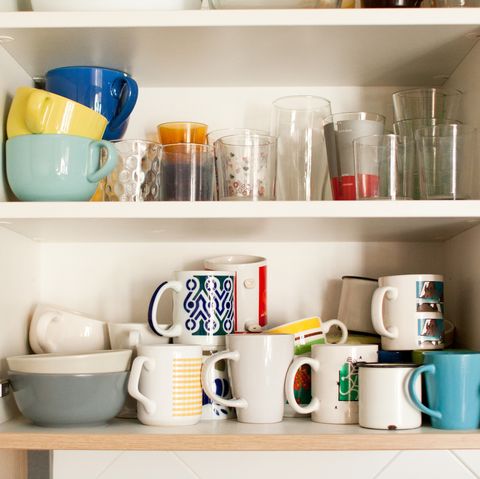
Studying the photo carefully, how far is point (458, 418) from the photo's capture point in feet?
3.08

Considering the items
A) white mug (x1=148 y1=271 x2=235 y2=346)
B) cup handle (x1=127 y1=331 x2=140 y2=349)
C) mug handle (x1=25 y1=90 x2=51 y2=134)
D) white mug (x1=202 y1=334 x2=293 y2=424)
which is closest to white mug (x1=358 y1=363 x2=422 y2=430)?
white mug (x1=202 y1=334 x2=293 y2=424)

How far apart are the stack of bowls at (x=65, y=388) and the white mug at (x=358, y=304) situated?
37 cm

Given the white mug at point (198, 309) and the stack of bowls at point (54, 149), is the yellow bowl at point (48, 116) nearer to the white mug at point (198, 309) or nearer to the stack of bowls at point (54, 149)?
the stack of bowls at point (54, 149)

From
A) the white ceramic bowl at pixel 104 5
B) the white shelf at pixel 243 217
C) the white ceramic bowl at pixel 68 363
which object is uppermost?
the white ceramic bowl at pixel 104 5

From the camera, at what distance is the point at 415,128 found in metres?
1.06

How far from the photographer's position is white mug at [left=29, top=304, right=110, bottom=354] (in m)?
1.08

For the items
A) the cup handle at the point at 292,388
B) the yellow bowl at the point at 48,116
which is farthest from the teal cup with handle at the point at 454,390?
the yellow bowl at the point at 48,116

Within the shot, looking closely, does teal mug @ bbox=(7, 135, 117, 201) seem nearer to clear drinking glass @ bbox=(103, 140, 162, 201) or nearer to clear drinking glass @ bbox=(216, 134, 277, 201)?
clear drinking glass @ bbox=(103, 140, 162, 201)

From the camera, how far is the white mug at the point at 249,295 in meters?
1.08

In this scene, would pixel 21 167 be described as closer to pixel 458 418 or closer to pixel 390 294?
pixel 390 294

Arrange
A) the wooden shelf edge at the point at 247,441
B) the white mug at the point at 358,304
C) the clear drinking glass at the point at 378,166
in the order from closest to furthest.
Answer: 1. the wooden shelf edge at the point at 247,441
2. the clear drinking glass at the point at 378,166
3. the white mug at the point at 358,304

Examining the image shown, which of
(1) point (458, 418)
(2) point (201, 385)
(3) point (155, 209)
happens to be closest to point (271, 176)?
(3) point (155, 209)

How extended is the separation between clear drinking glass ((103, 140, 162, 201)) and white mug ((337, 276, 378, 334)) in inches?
12.8

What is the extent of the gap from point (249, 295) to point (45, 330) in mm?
296
